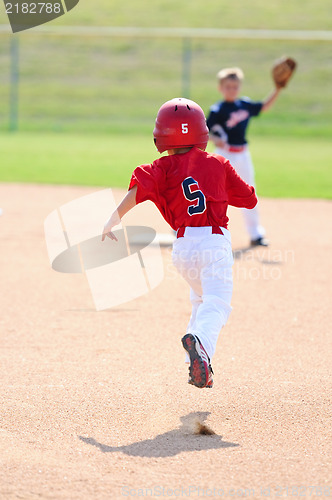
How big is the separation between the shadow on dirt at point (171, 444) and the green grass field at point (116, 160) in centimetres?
810

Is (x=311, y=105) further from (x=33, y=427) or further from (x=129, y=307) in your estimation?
(x=33, y=427)

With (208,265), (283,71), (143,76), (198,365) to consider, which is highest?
(143,76)

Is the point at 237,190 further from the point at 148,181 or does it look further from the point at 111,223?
the point at 111,223

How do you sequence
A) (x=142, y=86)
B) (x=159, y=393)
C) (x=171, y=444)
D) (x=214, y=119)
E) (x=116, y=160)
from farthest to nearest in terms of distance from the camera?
(x=142, y=86)
(x=116, y=160)
(x=214, y=119)
(x=159, y=393)
(x=171, y=444)

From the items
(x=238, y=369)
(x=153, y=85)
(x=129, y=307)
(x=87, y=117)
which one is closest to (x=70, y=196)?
(x=129, y=307)

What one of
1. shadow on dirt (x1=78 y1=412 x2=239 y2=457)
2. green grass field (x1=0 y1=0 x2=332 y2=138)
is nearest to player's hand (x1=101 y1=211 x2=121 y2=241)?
shadow on dirt (x1=78 y1=412 x2=239 y2=457)

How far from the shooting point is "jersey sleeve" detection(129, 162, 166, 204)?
3639mm

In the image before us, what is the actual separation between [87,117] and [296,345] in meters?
16.7

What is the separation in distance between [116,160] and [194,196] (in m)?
10.5

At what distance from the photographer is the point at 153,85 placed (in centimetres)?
2230

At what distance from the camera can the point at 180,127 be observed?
3.77 metres

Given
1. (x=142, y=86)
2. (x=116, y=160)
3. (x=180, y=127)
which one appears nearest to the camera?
(x=180, y=127)

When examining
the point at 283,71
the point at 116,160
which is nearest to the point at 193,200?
the point at 283,71

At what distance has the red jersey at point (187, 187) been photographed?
3.67 meters
